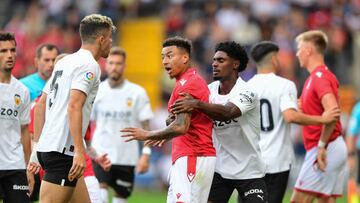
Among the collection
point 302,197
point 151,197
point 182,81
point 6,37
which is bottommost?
point 151,197

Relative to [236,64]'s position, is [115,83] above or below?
below

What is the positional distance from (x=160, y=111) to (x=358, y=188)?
9.44m

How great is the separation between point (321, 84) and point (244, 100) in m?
2.40

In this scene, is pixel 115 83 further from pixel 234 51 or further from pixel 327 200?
pixel 234 51

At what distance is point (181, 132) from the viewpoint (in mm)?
9727

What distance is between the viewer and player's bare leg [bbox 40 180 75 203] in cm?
966

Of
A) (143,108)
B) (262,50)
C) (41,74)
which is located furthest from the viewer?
(143,108)

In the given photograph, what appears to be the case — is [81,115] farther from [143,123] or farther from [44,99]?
[143,123]

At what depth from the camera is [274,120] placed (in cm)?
1253

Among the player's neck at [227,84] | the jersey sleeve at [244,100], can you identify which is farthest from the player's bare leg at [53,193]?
the player's neck at [227,84]

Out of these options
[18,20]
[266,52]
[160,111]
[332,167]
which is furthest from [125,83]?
[18,20]

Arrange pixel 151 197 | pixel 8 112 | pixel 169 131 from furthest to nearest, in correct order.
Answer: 1. pixel 151 197
2. pixel 8 112
3. pixel 169 131

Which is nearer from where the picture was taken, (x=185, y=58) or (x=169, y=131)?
(x=169, y=131)

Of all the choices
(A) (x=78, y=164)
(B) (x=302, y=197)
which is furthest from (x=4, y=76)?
(B) (x=302, y=197)
